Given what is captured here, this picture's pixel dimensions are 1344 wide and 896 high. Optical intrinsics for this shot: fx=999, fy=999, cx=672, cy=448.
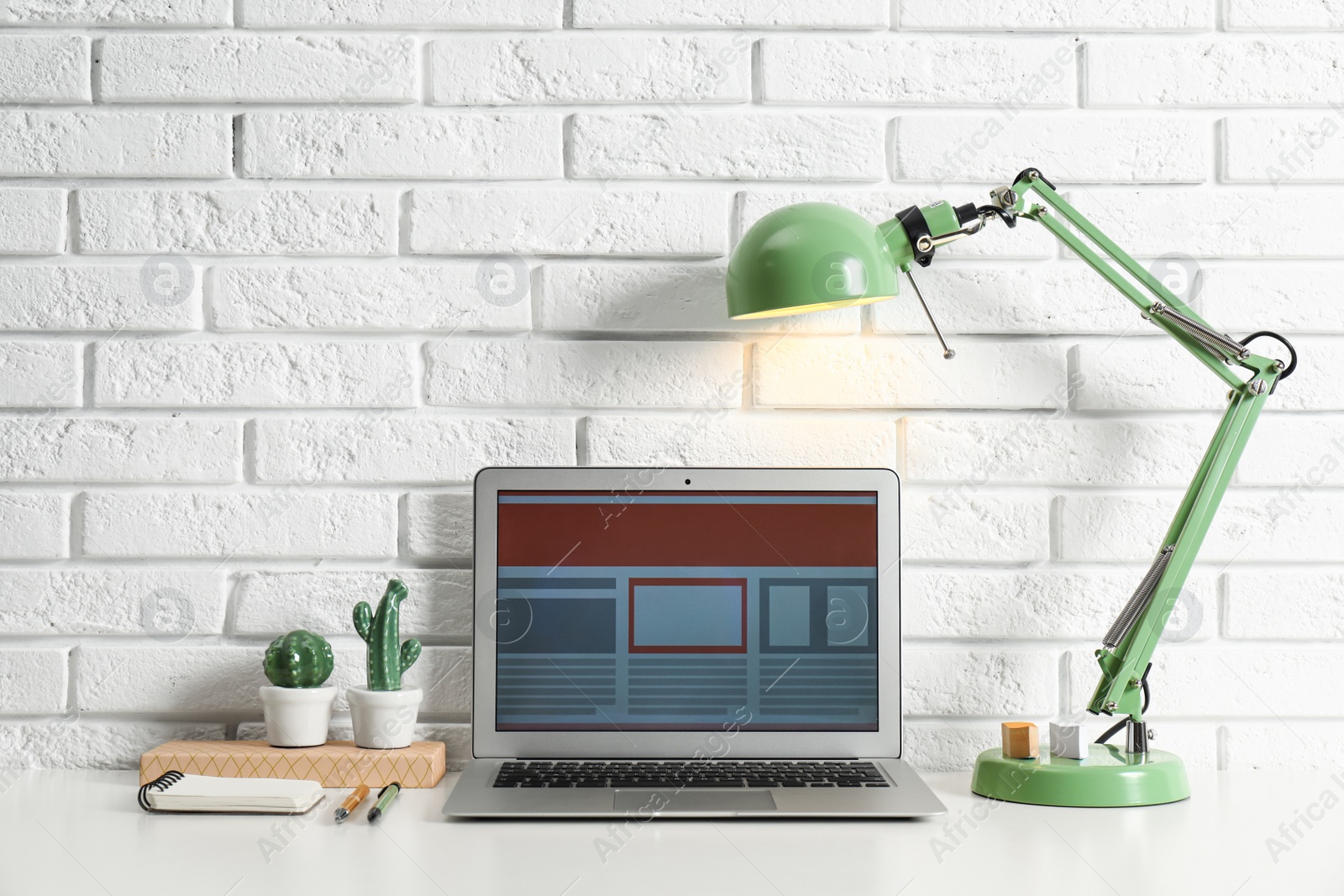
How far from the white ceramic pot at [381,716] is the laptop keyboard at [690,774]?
4.4 inches

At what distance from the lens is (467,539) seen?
1065 millimetres

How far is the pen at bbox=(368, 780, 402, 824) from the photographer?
84cm

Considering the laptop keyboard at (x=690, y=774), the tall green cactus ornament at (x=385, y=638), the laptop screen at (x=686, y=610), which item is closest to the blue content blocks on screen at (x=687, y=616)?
Answer: the laptop screen at (x=686, y=610)

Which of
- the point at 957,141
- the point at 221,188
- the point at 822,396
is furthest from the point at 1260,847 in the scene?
the point at 221,188

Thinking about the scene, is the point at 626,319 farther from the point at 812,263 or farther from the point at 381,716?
the point at 381,716

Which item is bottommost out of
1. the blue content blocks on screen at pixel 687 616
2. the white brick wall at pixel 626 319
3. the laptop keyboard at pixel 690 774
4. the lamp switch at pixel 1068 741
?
the laptop keyboard at pixel 690 774

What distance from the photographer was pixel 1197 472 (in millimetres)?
952

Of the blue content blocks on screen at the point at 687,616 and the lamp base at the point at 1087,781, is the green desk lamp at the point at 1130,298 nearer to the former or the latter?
the lamp base at the point at 1087,781

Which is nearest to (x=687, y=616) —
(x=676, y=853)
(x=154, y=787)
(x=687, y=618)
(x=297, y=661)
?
(x=687, y=618)

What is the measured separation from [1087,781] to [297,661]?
74 centimetres

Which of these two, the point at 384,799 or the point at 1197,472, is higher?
the point at 1197,472

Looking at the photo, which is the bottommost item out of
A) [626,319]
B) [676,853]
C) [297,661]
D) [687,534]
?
[676,853]

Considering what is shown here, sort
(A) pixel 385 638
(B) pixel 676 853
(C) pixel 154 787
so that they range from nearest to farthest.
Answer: (B) pixel 676 853, (C) pixel 154 787, (A) pixel 385 638

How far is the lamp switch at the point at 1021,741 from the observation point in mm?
919
